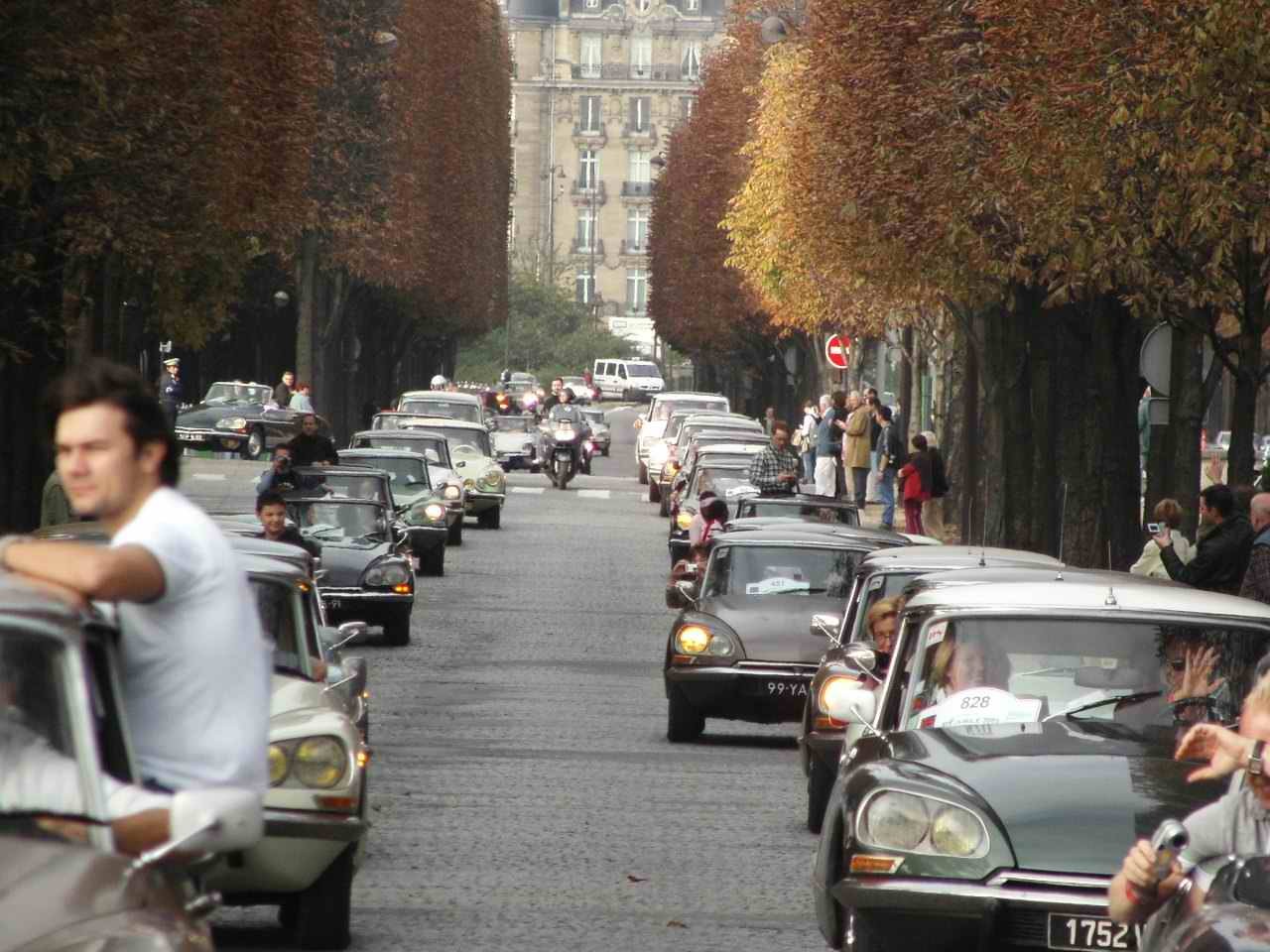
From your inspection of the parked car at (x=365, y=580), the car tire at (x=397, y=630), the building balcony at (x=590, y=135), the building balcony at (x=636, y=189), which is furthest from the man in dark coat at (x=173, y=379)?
the building balcony at (x=590, y=135)

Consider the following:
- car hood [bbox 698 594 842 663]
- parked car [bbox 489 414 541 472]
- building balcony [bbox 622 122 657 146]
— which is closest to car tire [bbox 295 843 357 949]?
car hood [bbox 698 594 842 663]

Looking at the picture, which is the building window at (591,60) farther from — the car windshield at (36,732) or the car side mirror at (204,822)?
the car side mirror at (204,822)

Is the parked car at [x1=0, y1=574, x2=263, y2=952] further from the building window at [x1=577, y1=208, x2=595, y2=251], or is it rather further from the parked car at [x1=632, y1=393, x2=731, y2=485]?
the building window at [x1=577, y1=208, x2=595, y2=251]

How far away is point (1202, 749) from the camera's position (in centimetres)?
713

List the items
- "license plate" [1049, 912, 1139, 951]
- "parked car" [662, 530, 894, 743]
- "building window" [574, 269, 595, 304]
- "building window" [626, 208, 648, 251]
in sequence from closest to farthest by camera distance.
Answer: "license plate" [1049, 912, 1139, 951], "parked car" [662, 530, 894, 743], "building window" [574, 269, 595, 304], "building window" [626, 208, 648, 251]

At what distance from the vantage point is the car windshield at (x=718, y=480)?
35.7m

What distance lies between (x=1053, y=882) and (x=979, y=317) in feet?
90.2

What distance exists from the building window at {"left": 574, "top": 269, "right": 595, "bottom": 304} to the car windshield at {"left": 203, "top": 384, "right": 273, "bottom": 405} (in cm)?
10998

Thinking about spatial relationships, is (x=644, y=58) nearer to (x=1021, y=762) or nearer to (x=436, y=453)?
(x=436, y=453)

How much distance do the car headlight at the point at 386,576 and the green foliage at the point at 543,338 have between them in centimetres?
12507

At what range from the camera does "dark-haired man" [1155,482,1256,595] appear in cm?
1881

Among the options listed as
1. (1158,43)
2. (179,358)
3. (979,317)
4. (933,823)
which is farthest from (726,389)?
(933,823)

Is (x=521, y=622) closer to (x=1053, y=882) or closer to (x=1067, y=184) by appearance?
(x=1067, y=184)

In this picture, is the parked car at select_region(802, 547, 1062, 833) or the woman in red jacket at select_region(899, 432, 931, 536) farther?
the woman in red jacket at select_region(899, 432, 931, 536)
